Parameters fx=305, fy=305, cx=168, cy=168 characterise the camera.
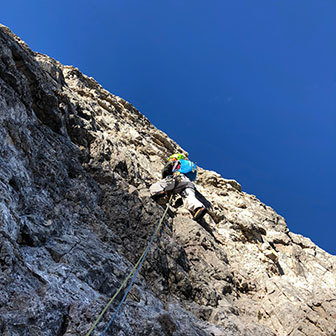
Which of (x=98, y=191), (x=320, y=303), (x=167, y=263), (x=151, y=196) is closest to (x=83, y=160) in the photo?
(x=98, y=191)

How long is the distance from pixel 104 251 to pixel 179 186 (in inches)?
198

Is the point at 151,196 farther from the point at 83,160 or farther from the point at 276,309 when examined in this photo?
the point at 276,309

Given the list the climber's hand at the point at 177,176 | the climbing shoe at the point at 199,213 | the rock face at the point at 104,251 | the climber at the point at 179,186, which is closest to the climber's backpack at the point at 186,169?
the climber at the point at 179,186

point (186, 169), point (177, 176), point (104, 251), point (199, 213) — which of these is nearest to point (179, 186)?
point (177, 176)

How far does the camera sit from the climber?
9086 mm

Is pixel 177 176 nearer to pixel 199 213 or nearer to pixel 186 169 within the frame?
pixel 186 169

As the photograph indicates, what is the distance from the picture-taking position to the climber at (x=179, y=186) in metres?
9.09

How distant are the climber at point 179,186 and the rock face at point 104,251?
1.21 ft

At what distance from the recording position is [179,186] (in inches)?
398

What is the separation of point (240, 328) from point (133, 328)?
2.89 m

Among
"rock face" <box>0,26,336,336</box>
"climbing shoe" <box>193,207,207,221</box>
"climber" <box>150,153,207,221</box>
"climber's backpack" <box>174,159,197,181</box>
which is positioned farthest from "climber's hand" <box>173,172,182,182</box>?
"climbing shoe" <box>193,207,207,221</box>

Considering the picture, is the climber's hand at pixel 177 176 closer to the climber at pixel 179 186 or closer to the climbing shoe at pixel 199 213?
the climber at pixel 179 186

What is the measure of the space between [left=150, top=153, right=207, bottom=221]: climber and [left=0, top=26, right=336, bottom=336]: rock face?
1.21ft

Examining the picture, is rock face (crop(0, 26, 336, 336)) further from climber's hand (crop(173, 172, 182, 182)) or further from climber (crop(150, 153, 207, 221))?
climber's hand (crop(173, 172, 182, 182))
